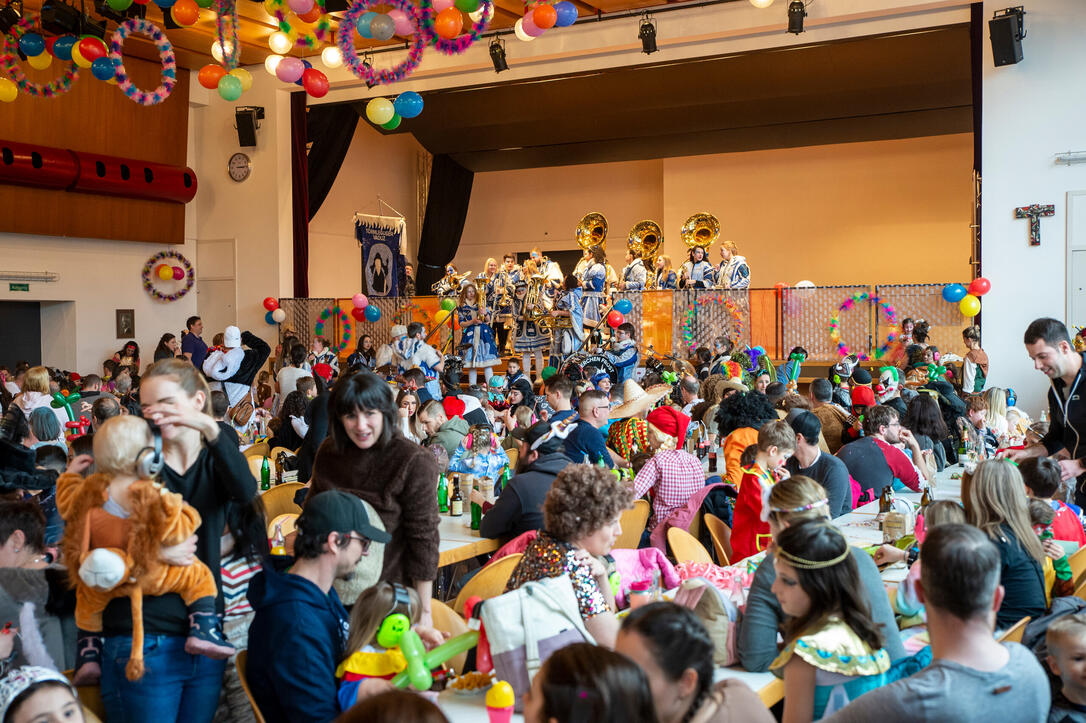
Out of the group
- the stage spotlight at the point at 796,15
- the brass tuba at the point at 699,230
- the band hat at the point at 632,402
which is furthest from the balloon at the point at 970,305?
the band hat at the point at 632,402

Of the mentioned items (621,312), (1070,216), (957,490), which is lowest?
(957,490)

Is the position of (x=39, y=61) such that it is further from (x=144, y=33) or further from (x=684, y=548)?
(x=684, y=548)

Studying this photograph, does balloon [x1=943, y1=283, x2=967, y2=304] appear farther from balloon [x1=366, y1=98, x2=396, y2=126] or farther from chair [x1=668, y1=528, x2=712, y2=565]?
chair [x1=668, y1=528, x2=712, y2=565]

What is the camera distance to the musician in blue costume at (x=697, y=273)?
47.5 feet

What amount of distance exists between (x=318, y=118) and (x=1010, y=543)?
15.5 m

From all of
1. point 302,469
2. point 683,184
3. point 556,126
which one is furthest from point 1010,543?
point 683,184

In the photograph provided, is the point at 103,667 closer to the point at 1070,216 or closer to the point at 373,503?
the point at 373,503

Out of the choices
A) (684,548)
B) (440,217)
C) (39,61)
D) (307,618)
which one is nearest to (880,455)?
(684,548)

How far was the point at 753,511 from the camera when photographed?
381cm

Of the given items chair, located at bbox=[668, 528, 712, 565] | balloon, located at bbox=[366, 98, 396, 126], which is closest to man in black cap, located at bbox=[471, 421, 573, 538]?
chair, located at bbox=[668, 528, 712, 565]

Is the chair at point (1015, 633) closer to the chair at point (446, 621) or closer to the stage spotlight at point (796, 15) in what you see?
the chair at point (446, 621)

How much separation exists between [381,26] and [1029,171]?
7.88 metres

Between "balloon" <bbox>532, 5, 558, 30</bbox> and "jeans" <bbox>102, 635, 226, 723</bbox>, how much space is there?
7.01m

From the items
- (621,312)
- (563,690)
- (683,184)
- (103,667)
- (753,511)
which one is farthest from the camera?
(683,184)
